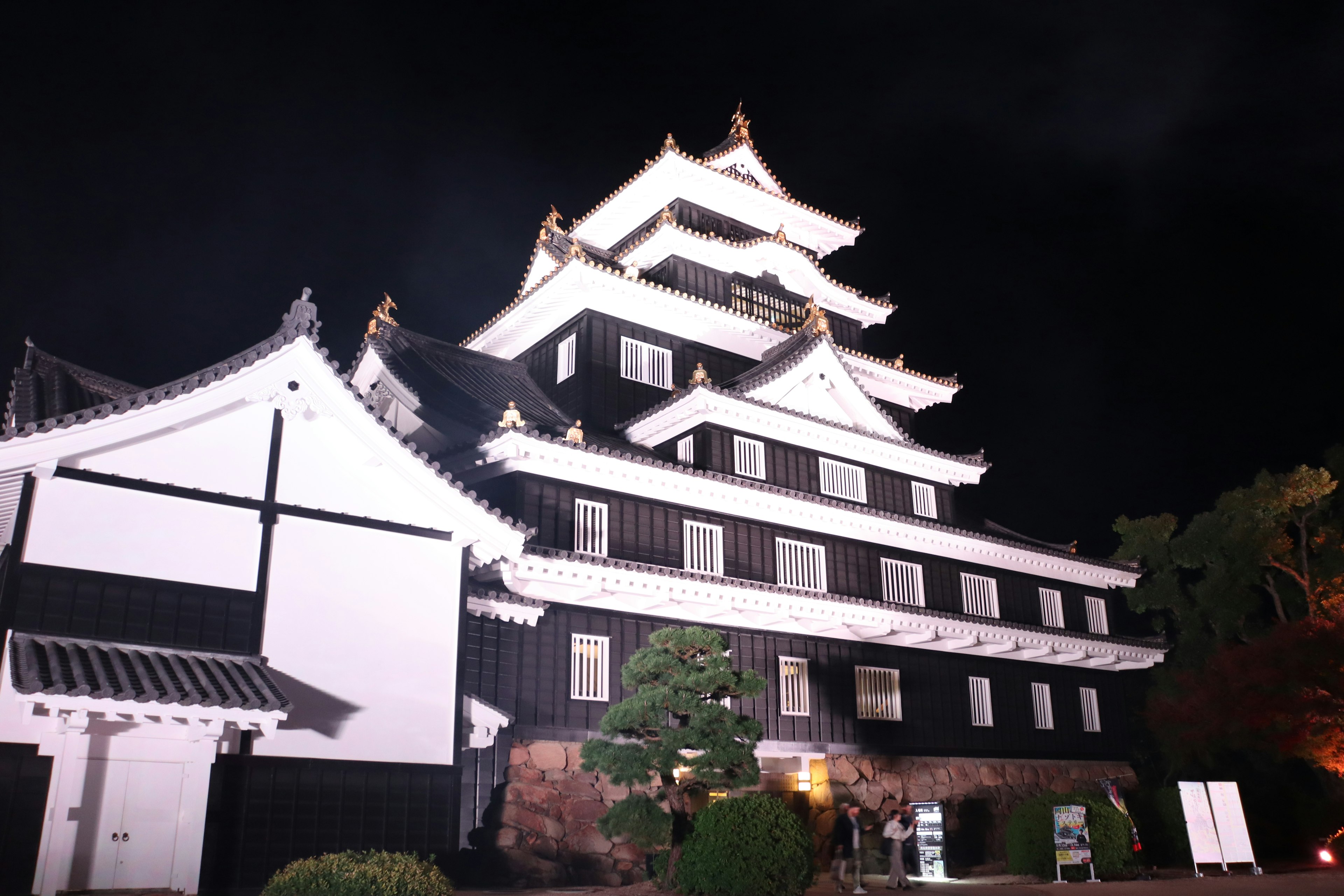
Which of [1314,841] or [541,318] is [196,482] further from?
[1314,841]

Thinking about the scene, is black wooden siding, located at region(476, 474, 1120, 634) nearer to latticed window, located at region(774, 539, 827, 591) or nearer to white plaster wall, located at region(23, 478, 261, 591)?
latticed window, located at region(774, 539, 827, 591)

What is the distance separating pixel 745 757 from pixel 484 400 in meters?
12.3

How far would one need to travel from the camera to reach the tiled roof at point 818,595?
19484 mm

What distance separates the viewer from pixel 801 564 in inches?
974

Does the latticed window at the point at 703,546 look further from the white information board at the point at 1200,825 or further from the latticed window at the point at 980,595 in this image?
the white information board at the point at 1200,825

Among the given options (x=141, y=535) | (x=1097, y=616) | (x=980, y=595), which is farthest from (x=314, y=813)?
(x=1097, y=616)

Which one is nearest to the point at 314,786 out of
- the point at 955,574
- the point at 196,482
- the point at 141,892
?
the point at 141,892

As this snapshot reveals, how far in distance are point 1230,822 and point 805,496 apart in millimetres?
10914

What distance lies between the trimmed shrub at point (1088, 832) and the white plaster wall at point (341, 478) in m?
13.2

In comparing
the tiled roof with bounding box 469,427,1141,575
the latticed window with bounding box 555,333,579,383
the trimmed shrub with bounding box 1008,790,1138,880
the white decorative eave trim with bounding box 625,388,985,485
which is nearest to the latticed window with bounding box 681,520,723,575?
the tiled roof with bounding box 469,427,1141,575

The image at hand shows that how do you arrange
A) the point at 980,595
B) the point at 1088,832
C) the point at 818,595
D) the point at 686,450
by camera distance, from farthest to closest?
the point at 980,595 → the point at 686,450 → the point at 818,595 → the point at 1088,832

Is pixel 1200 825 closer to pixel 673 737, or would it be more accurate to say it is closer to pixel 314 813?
pixel 673 737

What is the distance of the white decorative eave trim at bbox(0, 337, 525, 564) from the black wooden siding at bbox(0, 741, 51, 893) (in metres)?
3.59

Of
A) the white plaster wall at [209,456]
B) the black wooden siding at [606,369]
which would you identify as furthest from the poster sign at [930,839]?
the white plaster wall at [209,456]
